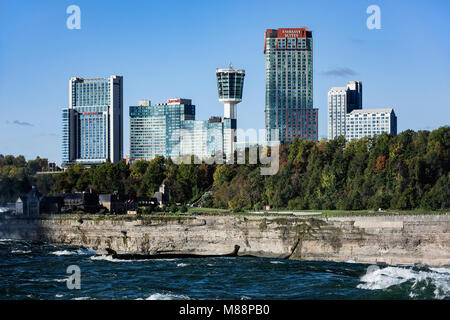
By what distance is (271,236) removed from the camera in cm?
8338

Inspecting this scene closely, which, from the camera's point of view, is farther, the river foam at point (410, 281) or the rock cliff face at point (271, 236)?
the rock cliff face at point (271, 236)

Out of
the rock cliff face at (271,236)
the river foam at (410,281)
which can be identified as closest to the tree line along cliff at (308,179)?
the rock cliff face at (271,236)

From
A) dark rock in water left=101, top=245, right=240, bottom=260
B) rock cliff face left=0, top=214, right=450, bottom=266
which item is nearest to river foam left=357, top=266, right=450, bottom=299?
rock cliff face left=0, top=214, right=450, bottom=266

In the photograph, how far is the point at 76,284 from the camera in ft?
192

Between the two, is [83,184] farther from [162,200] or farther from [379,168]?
[379,168]

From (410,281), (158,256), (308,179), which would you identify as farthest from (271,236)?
(308,179)

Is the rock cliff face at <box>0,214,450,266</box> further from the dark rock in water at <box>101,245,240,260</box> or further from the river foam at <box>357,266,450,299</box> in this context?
the river foam at <box>357,266,450,299</box>

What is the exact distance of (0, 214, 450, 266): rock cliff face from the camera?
7494cm

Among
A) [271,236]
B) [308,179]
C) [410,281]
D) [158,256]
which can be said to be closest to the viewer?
[410,281]

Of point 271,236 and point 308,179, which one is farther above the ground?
point 308,179

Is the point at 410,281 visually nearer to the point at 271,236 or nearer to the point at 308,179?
the point at 271,236

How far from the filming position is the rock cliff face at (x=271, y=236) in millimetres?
74938

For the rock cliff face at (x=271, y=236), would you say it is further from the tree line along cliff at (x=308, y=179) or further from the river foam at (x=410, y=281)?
the tree line along cliff at (x=308, y=179)
